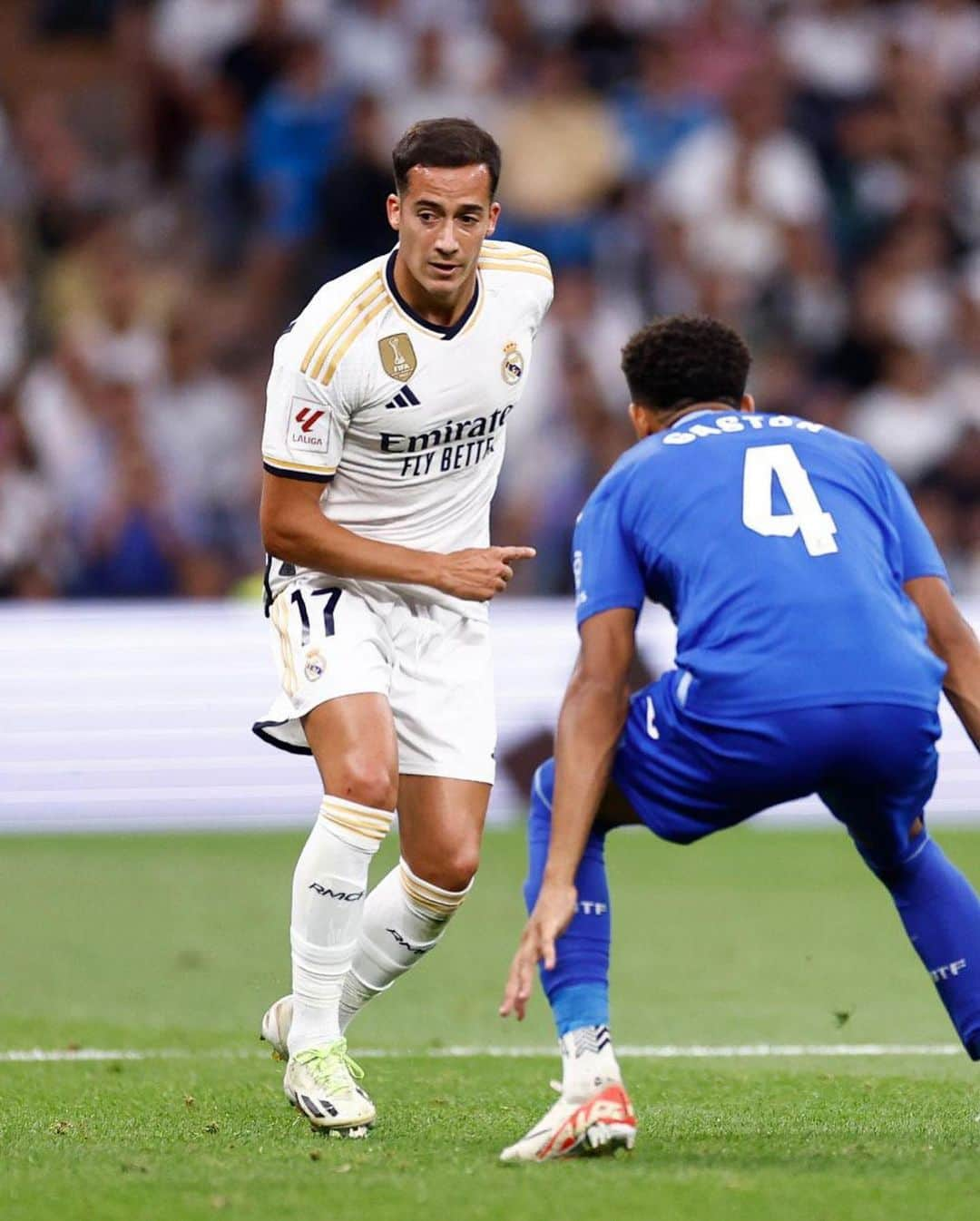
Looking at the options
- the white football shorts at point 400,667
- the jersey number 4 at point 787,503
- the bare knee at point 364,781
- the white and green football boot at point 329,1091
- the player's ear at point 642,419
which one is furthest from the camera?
the white football shorts at point 400,667

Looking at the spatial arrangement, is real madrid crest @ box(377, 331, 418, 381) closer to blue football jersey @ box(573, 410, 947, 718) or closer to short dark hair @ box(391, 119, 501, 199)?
short dark hair @ box(391, 119, 501, 199)

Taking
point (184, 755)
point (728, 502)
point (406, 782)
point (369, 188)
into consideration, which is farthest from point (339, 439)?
point (369, 188)

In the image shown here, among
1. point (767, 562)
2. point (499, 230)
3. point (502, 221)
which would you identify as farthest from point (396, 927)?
point (499, 230)

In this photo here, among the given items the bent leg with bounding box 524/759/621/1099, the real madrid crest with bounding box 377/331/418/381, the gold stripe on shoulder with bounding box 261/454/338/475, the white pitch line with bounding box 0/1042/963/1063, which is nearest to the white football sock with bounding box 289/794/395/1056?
the bent leg with bounding box 524/759/621/1099

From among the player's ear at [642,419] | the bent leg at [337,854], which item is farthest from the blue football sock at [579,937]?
the player's ear at [642,419]

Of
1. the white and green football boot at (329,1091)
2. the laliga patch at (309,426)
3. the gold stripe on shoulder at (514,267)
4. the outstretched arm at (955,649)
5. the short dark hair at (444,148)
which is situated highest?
the short dark hair at (444,148)

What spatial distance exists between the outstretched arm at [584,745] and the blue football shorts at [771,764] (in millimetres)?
91

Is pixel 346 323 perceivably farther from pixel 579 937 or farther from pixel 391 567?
pixel 579 937

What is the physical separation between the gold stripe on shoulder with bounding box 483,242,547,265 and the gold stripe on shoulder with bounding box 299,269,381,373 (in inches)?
18.2

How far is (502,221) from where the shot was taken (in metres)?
15.7

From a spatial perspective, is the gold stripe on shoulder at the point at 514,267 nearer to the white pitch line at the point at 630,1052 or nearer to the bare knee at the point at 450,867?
the bare knee at the point at 450,867

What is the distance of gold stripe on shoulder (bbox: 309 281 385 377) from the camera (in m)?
5.50

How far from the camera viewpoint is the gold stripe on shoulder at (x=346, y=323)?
5504 millimetres

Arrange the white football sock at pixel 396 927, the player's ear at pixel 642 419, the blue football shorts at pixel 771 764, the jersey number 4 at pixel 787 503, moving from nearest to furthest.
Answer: the blue football shorts at pixel 771 764
the jersey number 4 at pixel 787 503
the player's ear at pixel 642 419
the white football sock at pixel 396 927
